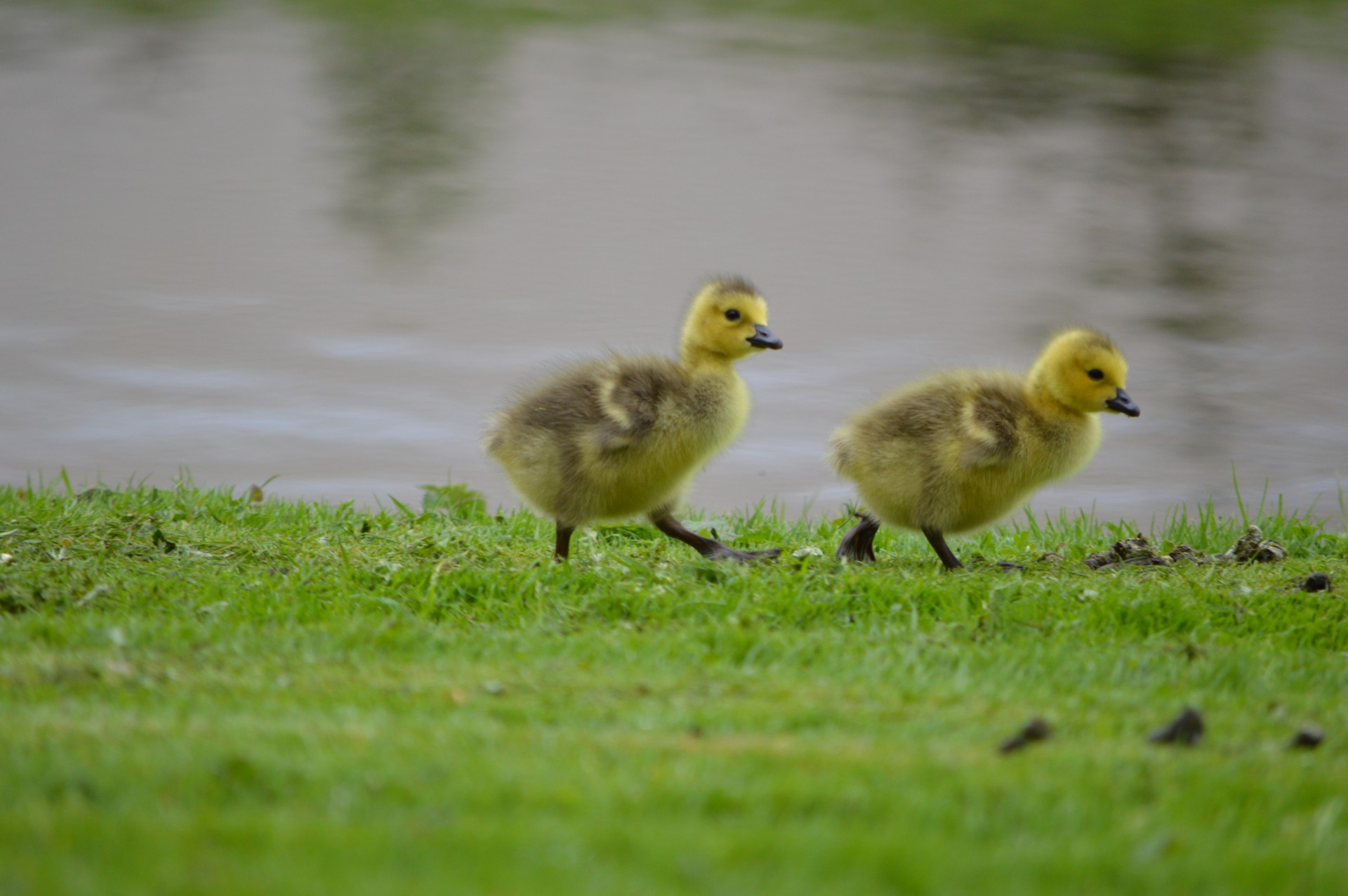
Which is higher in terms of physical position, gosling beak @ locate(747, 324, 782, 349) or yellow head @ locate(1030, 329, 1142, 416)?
gosling beak @ locate(747, 324, 782, 349)

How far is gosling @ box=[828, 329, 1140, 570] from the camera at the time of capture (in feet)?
16.6

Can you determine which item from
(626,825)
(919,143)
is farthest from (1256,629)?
(919,143)

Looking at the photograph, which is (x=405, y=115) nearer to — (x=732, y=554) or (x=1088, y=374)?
(x=732, y=554)

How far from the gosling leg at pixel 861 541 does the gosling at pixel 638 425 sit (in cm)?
28

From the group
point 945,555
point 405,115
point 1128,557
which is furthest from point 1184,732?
point 405,115

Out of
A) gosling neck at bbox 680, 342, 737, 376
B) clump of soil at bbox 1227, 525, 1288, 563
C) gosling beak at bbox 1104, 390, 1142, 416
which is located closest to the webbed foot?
gosling neck at bbox 680, 342, 737, 376

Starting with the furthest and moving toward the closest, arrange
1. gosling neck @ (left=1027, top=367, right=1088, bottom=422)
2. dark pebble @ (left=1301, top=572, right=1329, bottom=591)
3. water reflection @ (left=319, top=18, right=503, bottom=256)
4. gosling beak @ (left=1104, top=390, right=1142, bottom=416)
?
water reflection @ (left=319, top=18, right=503, bottom=256)
gosling neck @ (left=1027, top=367, right=1088, bottom=422)
gosling beak @ (left=1104, top=390, right=1142, bottom=416)
dark pebble @ (left=1301, top=572, right=1329, bottom=591)

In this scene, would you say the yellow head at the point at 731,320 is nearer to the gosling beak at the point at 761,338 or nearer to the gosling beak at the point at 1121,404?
the gosling beak at the point at 761,338

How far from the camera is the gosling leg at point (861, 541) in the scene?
17.4 ft

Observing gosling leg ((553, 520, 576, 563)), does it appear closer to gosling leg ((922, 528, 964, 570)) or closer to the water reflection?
Answer: gosling leg ((922, 528, 964, 570))

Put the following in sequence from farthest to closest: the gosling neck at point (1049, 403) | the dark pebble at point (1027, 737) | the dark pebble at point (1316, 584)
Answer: the gosling neck at point (1049, 403), the dark pebble at point (1316, 584), the dark pebble at point (1027, 737)

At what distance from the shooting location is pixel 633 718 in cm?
313

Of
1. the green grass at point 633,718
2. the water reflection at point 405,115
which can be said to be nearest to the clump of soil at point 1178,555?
the green grass at point 633,718

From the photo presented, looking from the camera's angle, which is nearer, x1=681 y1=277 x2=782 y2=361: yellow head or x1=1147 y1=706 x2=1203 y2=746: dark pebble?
x1=1147 y1=706 x2=1203 y2=746: dark pebble
